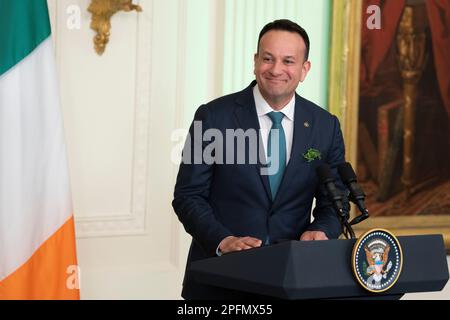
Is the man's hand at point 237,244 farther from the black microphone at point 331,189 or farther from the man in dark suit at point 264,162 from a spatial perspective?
the black microphone at point 331,189

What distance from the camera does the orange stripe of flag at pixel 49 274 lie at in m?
4.05

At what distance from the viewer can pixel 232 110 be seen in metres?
3.38

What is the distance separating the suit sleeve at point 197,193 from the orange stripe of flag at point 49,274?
1048 mm

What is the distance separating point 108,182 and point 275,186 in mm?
1682

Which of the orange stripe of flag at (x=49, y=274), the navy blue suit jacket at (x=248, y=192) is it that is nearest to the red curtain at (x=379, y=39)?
the navy blue suit jacket at (x=248, y=192)

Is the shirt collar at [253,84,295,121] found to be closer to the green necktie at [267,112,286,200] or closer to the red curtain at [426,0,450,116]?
the green necktie at [267,112,286,200]

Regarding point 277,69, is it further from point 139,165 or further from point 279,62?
point 139,165

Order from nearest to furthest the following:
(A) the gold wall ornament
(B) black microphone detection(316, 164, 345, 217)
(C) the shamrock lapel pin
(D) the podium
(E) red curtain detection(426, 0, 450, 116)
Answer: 1. (D) the podium
2. (B) black microphone detection(316, 164, 345, 217)
3. (C) the shamrock lapel pin
4. (A) the gold wall ornament
5. (E) red curtain detection(426, 0, 450, 116)

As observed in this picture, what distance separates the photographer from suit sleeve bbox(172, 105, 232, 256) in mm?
3125

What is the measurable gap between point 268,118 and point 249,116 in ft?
0.24

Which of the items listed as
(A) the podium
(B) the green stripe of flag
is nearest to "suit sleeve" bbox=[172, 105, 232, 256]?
(A) the podium

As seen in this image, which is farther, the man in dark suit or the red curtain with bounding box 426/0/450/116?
the red curtain with bounding box 426/0/450/116
